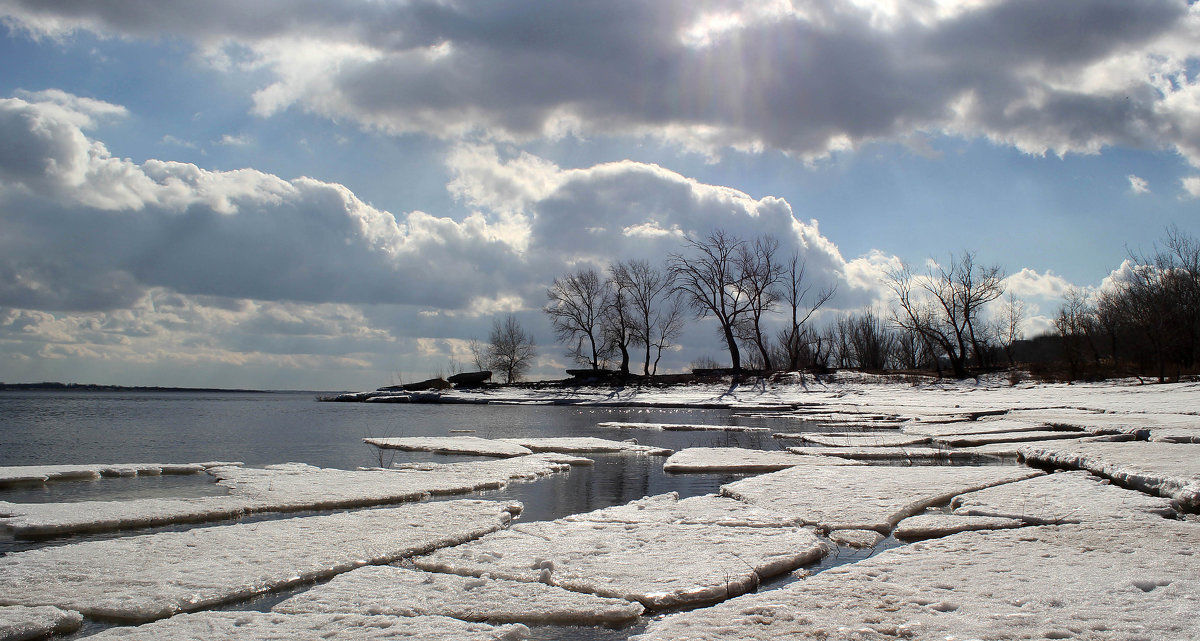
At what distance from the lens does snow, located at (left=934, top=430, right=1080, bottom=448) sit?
8281 mm

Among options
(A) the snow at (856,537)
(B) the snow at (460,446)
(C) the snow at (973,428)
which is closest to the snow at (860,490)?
(A) the snow at (856,537)

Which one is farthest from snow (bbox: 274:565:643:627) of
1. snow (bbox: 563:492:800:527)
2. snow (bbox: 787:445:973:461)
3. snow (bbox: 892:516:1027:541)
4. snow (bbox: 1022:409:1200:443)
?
snow (bbox: 1022:409:1200:443)

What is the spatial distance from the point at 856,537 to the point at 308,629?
109 inches

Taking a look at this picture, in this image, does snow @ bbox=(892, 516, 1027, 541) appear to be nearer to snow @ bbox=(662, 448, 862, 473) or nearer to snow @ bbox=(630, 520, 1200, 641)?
snow @ bbox=(630, 520, 1200, 641)

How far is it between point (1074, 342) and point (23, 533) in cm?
2820

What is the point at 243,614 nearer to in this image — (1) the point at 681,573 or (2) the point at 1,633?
(2) the point at 1,633

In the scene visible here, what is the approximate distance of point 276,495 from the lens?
4.95 m

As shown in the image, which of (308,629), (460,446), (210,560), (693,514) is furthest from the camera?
(460,446)

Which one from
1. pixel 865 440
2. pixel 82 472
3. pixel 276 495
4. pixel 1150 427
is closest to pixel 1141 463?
pixel 1150 427

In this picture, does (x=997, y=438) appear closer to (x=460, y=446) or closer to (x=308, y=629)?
(x=460, y=446)

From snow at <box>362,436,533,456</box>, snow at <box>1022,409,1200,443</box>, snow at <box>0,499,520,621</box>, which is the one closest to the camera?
snow at <box>0,499,520,621</box>

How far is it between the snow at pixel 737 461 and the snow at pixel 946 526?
2.75 m

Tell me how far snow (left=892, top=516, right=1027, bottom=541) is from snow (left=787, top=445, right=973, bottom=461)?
359 centimetres

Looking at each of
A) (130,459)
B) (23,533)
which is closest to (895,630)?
(23,533)
